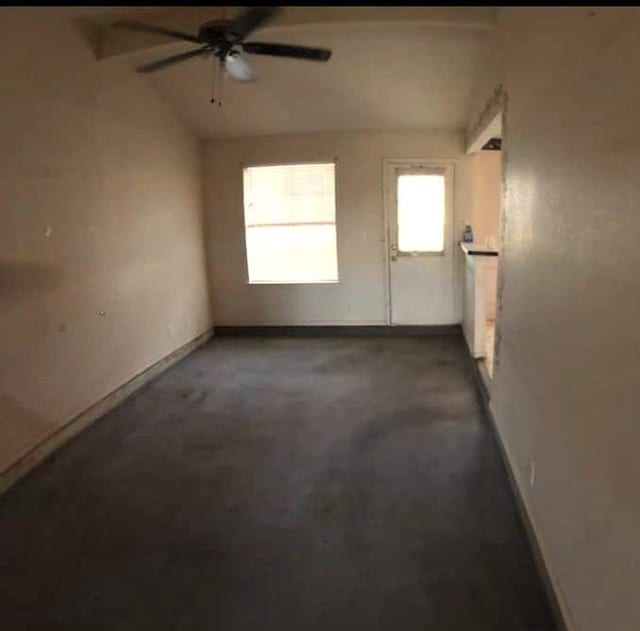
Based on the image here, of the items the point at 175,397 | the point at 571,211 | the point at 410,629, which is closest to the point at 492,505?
the point at 410,629

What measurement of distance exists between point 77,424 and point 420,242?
4.16 m

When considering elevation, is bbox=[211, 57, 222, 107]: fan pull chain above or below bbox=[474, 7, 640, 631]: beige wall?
above

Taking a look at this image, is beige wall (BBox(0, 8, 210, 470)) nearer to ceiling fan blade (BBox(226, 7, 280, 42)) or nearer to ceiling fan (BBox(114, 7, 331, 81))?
ceiling fan (BBox(114, 7, 331, 81))

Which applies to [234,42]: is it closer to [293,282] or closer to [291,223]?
[291,223]

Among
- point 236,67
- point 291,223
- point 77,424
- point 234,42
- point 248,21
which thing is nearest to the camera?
point 248,21

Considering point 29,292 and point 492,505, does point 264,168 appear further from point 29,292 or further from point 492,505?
point 492,505

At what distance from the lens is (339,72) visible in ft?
15.9

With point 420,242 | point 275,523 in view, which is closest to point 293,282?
point 420,242

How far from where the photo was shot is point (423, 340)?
623cm

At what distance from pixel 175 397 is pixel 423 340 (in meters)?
2.97

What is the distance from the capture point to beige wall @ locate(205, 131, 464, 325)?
6152 millimetres

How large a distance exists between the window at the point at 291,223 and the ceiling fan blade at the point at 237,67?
7.73 feet

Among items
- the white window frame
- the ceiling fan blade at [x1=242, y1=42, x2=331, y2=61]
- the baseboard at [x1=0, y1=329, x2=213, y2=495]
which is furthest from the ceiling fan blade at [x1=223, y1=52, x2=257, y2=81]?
the baseboard at [x1=0, y1=329, x2=213, y2=495]

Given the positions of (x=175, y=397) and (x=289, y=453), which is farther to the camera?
(x=175, y=397)
